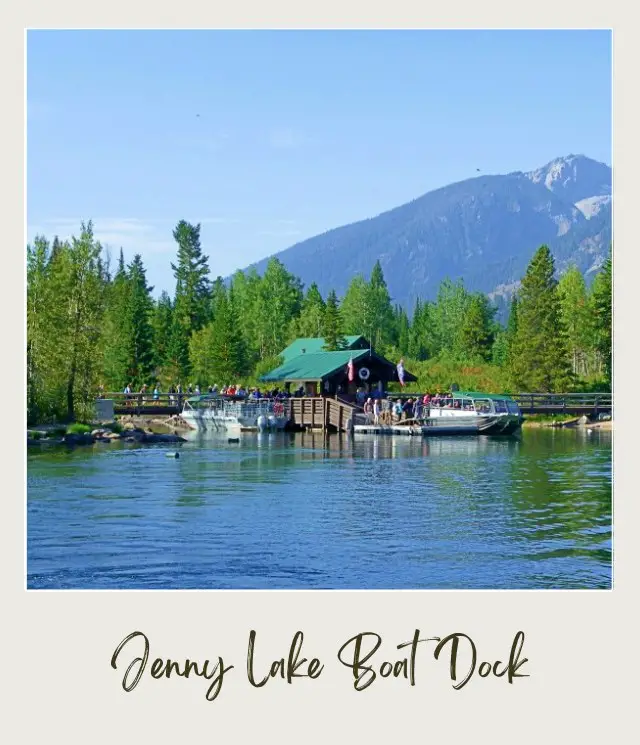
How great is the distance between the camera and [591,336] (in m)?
90.5

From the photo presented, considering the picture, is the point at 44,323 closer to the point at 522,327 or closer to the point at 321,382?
the point at 321,382

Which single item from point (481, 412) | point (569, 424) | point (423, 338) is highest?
point (423, 338)

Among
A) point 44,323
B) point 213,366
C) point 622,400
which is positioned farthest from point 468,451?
point 213,366

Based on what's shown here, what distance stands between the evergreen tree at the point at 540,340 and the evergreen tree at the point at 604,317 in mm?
3662

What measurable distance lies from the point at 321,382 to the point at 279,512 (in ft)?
143

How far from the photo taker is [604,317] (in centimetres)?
8156

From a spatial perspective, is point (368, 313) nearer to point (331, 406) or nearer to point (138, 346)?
point (138, 346)

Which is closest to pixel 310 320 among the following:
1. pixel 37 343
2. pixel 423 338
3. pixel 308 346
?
pixel 308 346

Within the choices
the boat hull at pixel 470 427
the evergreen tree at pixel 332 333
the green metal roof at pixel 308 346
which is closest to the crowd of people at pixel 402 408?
the boat hull at pixel 470 427

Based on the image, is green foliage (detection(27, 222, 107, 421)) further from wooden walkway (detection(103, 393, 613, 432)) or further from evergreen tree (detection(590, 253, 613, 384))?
evergreen tree (detection(590, 253, 613, 384))

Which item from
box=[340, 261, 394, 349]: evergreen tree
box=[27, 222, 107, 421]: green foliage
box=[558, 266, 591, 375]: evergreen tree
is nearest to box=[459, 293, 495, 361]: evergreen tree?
box=[558, 266, 591, 375]: evergreen tree

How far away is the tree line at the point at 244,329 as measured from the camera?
49375 millimetres

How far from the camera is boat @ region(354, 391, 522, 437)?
5938 centimetres

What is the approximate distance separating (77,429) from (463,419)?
2160 centimetres
